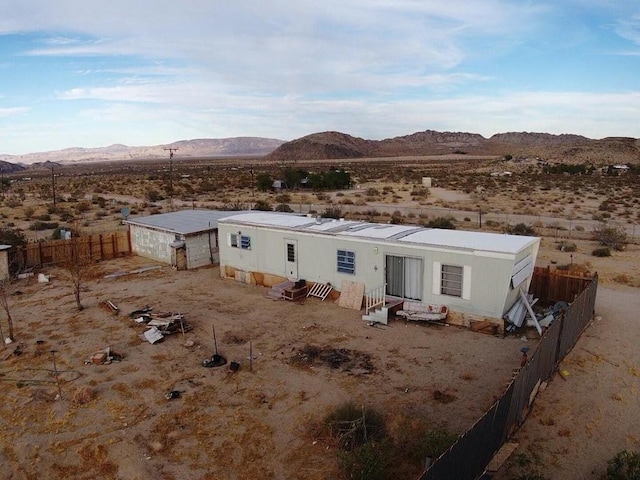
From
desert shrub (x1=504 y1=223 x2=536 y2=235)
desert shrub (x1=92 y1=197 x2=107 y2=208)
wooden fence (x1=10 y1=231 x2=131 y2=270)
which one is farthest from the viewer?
desert shrub (x1=92 y1=197 x2=107 y2=208)

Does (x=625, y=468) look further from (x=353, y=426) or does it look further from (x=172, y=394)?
(x=172, y=394)

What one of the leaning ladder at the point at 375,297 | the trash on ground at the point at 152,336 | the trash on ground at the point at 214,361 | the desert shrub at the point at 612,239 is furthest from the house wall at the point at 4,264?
the desert shrub at the point at 612,239

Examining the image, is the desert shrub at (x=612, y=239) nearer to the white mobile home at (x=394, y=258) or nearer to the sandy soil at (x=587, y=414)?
the white mobile home at (x=394, y=258)

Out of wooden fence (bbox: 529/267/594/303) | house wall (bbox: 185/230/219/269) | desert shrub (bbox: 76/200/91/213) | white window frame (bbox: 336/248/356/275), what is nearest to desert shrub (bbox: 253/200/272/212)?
house wall (bbox: 185/230/219/269)

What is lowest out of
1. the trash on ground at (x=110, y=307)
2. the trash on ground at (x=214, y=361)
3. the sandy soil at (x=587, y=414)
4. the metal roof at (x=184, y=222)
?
the sandy soil at (x=587, y=414)

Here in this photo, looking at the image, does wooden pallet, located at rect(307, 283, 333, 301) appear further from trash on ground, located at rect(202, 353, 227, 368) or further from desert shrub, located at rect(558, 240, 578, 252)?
desert shrub, located at rect(558, 240, 578, 252)

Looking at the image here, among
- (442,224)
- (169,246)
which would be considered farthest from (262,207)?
(442,224)
